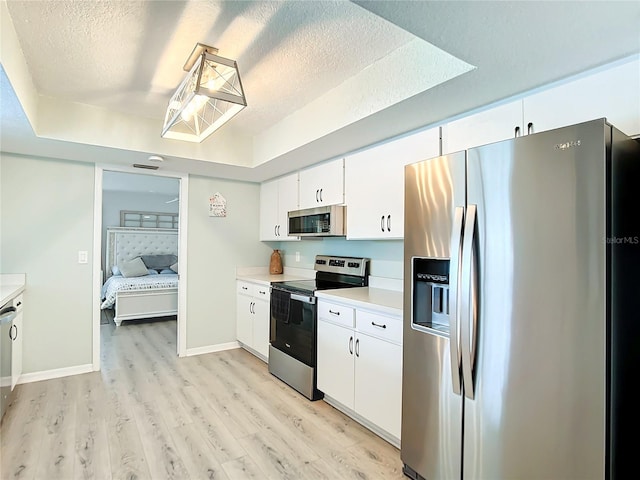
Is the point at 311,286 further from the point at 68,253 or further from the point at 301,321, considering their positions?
the point at 68,253

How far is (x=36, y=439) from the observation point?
2322 mm


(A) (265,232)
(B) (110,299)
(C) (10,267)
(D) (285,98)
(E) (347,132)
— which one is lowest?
(B) (110,299)

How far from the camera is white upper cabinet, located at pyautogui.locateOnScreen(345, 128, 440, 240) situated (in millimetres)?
2389

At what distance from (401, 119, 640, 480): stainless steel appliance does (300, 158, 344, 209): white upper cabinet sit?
1.42 metres

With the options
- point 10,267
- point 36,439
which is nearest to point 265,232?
point 10,267

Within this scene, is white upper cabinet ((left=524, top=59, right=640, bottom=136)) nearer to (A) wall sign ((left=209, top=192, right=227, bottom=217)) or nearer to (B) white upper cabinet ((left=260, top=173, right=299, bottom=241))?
(B) white upper cabinet ((left=260, top=173, right=299, bottom=241))

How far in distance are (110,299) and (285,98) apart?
A: 473 centimetres

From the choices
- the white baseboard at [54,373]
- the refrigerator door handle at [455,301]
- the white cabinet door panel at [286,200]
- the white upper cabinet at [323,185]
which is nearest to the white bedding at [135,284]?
the white baseboard at [54,373]

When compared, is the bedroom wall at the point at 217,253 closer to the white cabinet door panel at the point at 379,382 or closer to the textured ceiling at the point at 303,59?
the textured ceiling at the point at 303,59

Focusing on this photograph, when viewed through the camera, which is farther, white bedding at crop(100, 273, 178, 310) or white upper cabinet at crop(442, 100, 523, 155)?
white bedding at crop(100, 273, 178, 310)

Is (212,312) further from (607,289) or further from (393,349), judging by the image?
(607,289)

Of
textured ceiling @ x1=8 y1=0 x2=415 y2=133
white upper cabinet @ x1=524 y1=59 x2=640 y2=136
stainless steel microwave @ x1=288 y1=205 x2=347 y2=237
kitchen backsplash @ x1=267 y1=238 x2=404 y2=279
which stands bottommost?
kitchen backsplash @ x1=267 y1=238 x2=404 y2=279

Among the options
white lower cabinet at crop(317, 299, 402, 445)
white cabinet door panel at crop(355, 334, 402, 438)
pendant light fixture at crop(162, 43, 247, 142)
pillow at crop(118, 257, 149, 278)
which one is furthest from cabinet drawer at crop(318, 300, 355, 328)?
pillow at crop(118, 257, 149, 278)

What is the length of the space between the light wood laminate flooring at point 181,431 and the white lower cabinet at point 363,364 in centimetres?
16
